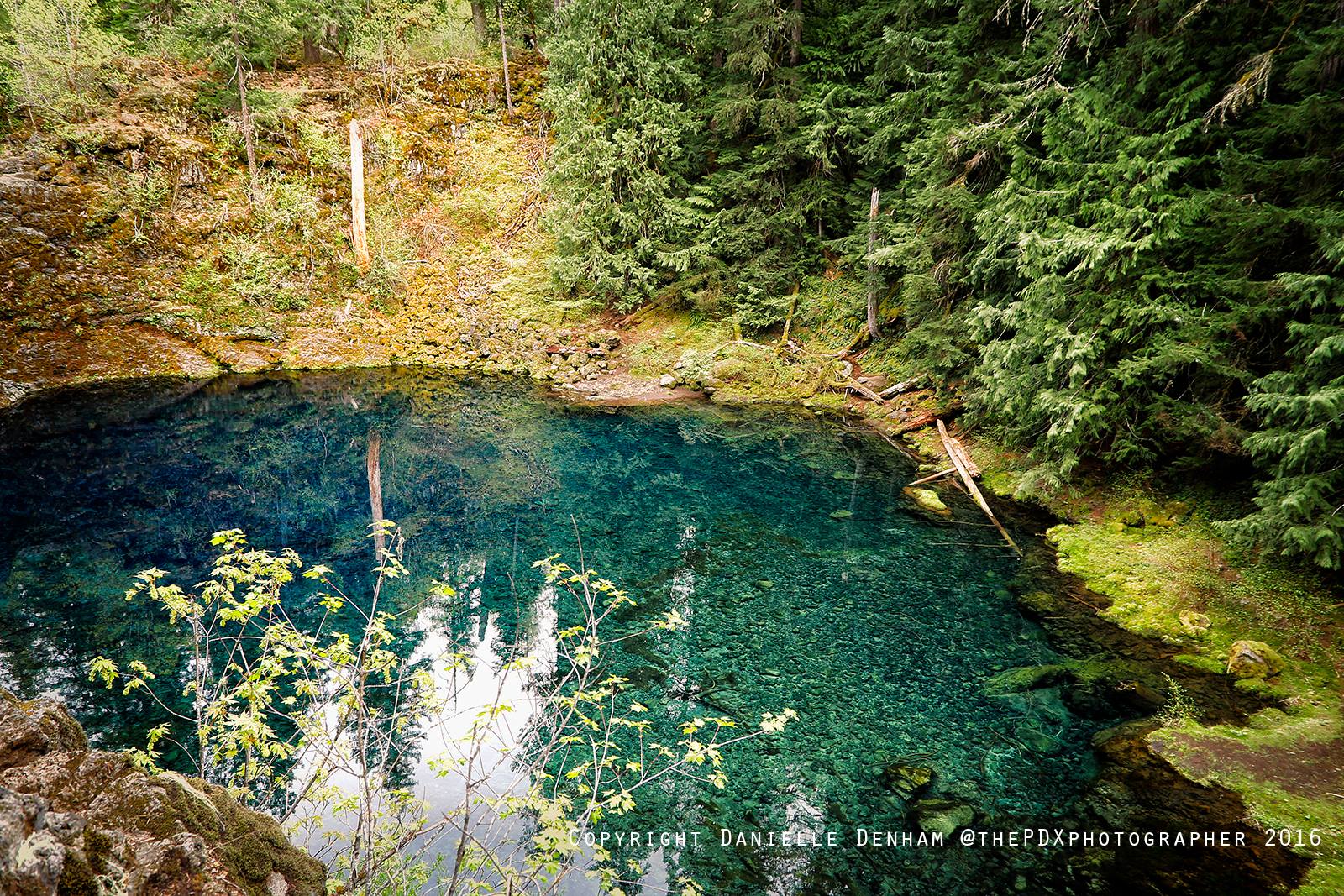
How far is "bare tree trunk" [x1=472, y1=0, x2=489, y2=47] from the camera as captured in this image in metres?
30.2

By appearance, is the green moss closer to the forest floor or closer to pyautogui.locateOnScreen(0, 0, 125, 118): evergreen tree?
the forest floor

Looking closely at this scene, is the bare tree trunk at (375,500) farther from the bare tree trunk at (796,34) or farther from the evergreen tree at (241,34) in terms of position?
the evergreen tree at (241,34)

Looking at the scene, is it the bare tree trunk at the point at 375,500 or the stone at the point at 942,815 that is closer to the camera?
the stone at the point at 942,815

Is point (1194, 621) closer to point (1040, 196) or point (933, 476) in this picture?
point (933, 476)

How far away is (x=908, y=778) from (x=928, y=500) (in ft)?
23.1

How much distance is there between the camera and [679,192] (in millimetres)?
21406

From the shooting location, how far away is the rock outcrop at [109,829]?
196 centimetres

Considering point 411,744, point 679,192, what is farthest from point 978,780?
point 679,192

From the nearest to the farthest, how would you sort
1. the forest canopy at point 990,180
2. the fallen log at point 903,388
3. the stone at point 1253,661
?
the stone at point 1253,661, the forest canopy at point 990,180, the fallen log at point 903,388

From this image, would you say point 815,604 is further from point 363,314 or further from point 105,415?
point 363,314

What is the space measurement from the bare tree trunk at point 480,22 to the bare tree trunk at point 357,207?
505 inches

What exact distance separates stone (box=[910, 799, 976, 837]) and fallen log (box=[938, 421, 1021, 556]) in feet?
18.5

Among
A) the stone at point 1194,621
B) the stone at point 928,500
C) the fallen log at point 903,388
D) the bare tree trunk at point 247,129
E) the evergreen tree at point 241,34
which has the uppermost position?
the evergreen tree at point 241,34

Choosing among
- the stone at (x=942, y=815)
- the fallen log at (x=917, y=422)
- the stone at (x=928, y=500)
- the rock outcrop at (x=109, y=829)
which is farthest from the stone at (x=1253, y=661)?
the rock outcrop at (x=109, y=829)
